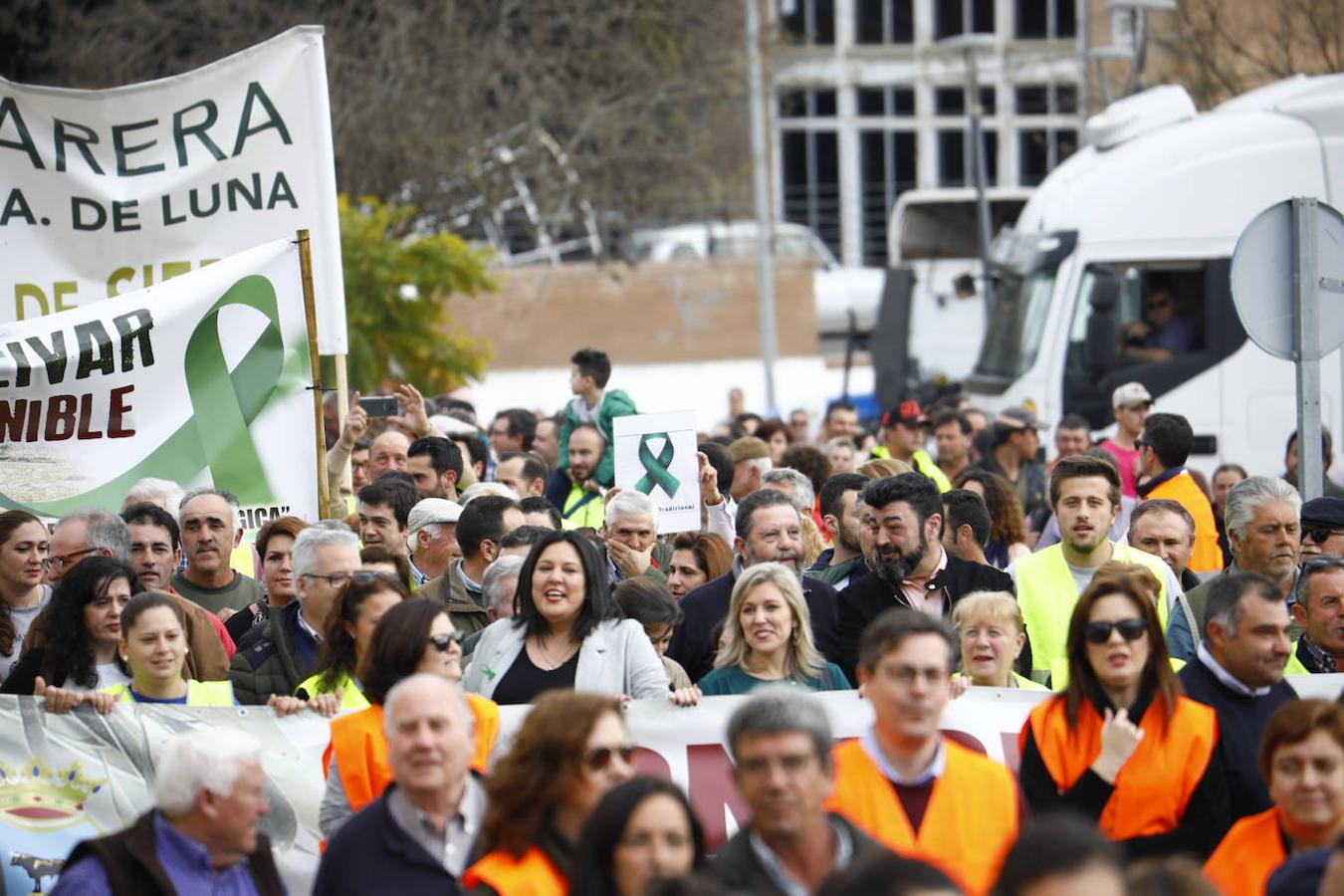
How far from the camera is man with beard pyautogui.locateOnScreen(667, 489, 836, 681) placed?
24.8ft

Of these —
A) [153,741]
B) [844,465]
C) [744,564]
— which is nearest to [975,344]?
[844,465]

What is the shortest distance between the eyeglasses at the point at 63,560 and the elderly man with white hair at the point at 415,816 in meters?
3.32

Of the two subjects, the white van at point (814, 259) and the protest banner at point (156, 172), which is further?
the white van at point (814, 259)

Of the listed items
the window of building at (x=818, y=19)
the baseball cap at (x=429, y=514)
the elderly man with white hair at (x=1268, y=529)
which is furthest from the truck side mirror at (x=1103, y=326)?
the window of building at (x=818, y=19)

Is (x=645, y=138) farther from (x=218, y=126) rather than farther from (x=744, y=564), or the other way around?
(x=744, y=564)

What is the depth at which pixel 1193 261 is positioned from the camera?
16.0m

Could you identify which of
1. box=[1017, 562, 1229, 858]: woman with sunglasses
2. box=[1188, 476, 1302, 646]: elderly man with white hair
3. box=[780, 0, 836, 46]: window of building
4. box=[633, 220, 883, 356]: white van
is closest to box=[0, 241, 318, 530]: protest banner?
box=[1188, 476, 1302, 646]: elderly man with white hair

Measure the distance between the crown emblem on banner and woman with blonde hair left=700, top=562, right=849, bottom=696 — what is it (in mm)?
2031

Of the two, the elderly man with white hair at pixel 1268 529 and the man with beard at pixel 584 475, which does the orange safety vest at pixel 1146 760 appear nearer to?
the elderly man with white hair at pixel 1268 529

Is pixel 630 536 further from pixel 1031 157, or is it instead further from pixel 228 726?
pixel 1031 157

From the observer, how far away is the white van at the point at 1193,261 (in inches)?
617

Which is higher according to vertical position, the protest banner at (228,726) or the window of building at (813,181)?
the window of building at (813,181)

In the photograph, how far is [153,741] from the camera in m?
6.62

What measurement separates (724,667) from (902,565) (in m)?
1.10
